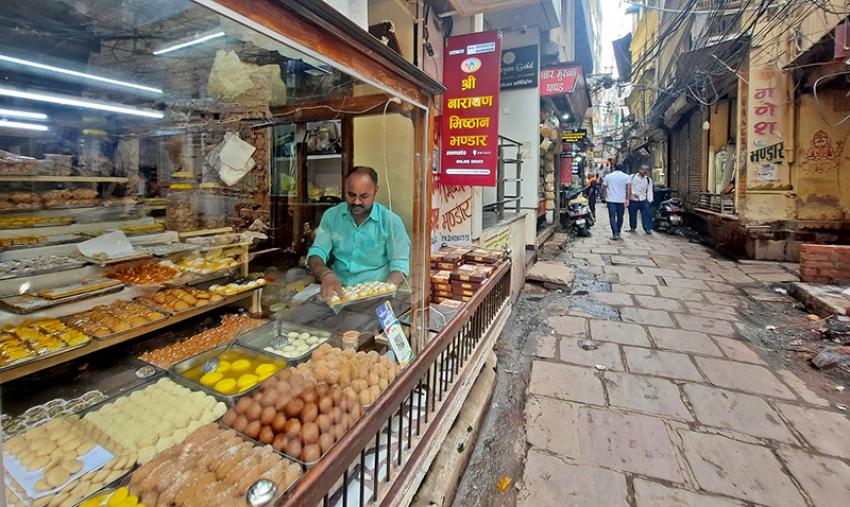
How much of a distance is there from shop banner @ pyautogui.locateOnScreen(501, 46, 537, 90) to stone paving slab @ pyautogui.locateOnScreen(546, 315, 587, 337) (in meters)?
4.40

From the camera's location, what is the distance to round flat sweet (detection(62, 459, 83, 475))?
4.80 ft

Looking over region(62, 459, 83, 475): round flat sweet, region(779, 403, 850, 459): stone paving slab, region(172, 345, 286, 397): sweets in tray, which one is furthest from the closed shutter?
region(62, 459, 83, 475): round flat sweet

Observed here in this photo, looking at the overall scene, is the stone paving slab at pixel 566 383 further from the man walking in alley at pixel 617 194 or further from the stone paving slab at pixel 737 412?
the man walking in alley at pixel 617 194

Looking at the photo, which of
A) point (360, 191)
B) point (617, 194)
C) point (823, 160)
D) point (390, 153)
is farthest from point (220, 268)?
point (617, 194)

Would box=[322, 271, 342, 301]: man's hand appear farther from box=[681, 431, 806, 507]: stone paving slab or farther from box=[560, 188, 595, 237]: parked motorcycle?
box=[560, 188, 595, 237]: parked motorcycle

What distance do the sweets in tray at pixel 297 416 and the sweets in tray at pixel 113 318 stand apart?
54.1 inches

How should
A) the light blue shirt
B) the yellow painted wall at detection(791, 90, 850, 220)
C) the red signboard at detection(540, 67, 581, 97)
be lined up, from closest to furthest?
the light blue shirt
the yellow painted wall at detection(791, 90, 850, 220)
the red signboard at detection(540, 67, 581, 97)

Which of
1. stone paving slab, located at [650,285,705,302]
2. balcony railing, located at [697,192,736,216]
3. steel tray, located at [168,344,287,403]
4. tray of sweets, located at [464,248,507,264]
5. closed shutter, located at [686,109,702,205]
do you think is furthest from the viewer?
closed shutter, located at [686,109,702,205]

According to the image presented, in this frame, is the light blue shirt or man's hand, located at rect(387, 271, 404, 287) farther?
the light blue shirt

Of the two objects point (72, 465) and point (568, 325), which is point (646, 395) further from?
point (72, 465)

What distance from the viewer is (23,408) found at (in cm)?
219

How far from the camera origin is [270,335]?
263cm

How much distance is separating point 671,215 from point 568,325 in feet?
32.8

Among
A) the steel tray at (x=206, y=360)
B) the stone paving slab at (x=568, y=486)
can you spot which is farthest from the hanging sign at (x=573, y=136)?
the steel tray at (x=206, y=360)
